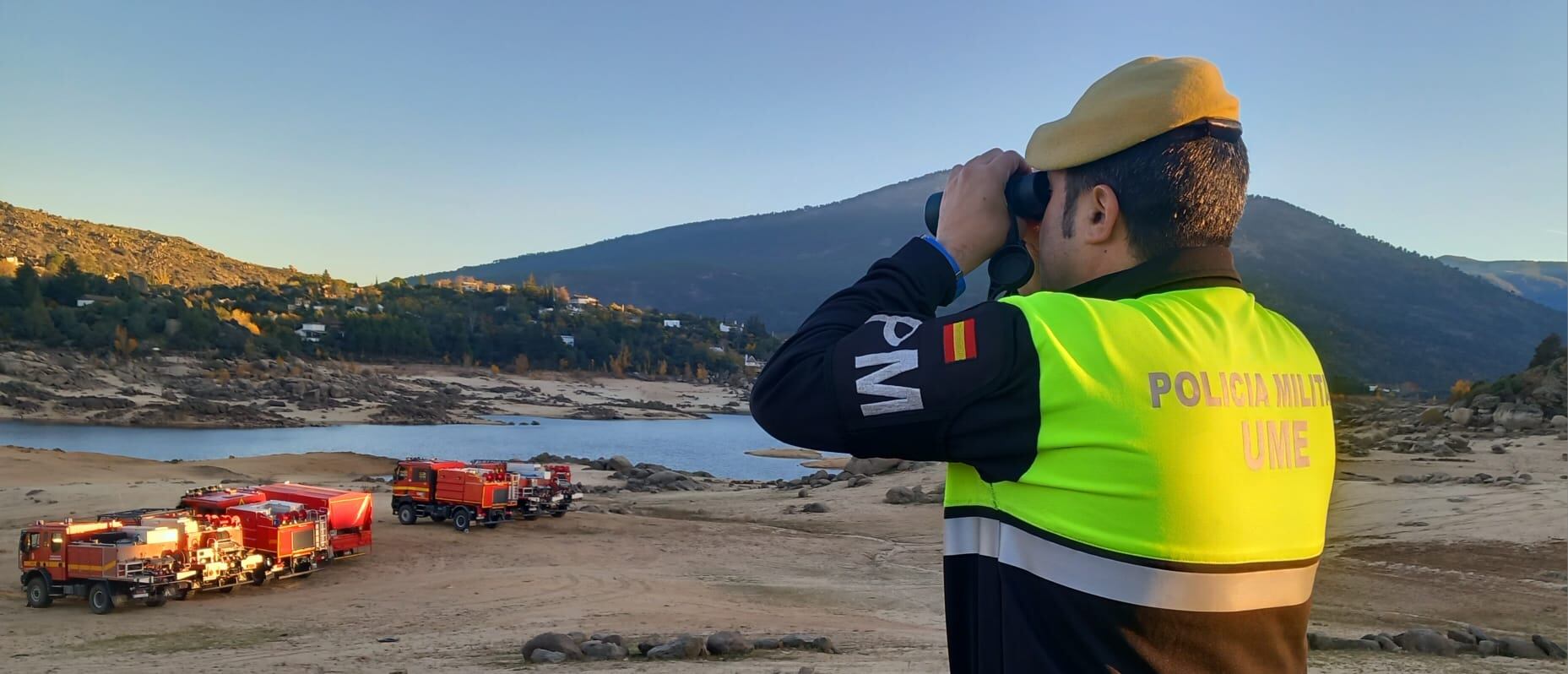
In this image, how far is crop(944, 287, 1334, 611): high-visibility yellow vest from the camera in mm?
1132

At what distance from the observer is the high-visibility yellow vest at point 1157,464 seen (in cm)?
113

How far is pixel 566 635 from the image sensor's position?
10.0 metres

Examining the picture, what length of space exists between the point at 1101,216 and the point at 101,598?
1538 cm

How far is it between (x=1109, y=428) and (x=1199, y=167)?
42cm

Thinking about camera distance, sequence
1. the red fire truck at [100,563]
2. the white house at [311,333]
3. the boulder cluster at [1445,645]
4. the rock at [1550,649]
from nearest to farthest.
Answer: the rock at [1550,649], the boulder cluster at [1445,645], the red fire truck at [100,563], the white house at [311,333]

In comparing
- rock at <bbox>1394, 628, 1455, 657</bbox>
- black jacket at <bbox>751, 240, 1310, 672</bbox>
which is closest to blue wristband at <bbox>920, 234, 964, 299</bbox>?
black jacket at <bbox>751, 240, 1310, 672</bbox>

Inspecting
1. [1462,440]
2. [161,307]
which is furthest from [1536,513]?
[161,307]

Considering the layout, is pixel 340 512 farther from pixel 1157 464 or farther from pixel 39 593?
pixel 1157 464

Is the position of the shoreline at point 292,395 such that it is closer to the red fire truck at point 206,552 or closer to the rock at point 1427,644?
the red fire truck at point 206,552

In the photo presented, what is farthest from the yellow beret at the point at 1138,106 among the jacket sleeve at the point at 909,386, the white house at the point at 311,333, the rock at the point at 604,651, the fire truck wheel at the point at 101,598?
the white house at the point at 311,333

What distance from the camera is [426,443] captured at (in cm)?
5525

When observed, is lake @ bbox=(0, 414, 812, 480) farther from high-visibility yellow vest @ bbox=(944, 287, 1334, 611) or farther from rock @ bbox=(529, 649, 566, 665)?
high-visibility yellow vest @ bbox=(944, 287, 1334, 611)

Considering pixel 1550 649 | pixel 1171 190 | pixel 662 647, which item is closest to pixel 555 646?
pixel 662 647

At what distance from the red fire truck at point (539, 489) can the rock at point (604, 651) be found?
42.8 feet
